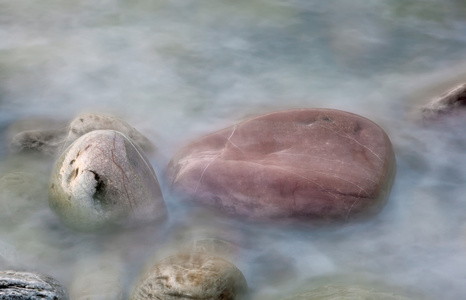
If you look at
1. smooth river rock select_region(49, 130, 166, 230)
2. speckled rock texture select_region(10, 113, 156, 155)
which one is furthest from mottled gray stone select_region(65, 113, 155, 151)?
smooth river rock select_region(49, 130, 166, 230)

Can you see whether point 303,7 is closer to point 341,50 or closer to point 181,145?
point 341,50

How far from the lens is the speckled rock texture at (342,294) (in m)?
3.94

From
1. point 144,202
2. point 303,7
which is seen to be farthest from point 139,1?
point 144,202

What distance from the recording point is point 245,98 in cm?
681

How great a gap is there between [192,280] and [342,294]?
3.29 feet

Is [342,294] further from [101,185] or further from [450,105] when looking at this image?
[450,105]

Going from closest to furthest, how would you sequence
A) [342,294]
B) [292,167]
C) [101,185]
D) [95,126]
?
[342,294] → [101,185] → [292,167] → [95,126]

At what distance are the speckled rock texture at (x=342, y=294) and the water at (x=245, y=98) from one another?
16 centimetres

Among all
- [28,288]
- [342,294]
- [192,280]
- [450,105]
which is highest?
[28,288]

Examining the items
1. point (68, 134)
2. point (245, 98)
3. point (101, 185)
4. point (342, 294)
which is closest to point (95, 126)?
point (68, 134)

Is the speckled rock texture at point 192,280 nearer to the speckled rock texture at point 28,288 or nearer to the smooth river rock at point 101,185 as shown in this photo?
the speckled rock texture at point 28,288

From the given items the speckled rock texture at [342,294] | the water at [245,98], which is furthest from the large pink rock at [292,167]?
the speckled rock texture at [342,294]

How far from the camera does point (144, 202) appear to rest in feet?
15.3

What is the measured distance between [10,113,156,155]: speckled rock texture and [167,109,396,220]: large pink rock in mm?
508
